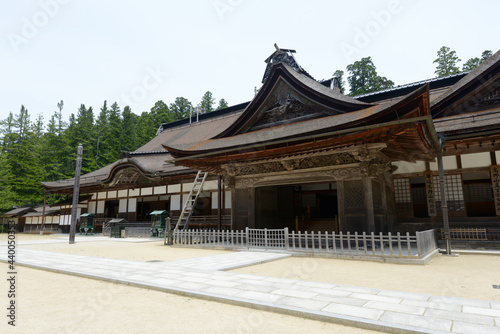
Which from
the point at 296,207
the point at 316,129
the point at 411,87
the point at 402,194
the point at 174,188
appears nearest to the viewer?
the point at 316,129

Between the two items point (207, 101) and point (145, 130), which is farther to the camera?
point (207, 101)

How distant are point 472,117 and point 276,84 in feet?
25.5

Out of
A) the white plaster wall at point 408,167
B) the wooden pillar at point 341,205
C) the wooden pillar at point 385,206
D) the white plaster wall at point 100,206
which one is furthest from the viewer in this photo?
the white plaster wall at point 100,206

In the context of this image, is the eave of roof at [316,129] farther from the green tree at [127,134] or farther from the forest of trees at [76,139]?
the green tree at [127,134]

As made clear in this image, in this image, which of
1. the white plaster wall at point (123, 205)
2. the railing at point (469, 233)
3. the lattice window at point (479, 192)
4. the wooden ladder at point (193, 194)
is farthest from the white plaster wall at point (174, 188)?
the lattice window at point (479, 192)

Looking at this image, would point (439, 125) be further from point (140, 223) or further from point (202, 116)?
point (202, 116)

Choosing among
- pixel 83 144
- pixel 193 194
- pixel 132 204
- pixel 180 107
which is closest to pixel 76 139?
pixel 83 144

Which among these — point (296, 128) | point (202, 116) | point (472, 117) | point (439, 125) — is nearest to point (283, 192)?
point (296, 128)

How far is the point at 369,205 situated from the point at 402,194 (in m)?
3.79

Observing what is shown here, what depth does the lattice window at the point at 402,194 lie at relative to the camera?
12836 mm

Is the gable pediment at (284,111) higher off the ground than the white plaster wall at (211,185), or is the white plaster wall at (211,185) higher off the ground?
the gable pediment at (284,111)

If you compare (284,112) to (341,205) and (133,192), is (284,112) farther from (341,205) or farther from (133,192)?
(133,192)

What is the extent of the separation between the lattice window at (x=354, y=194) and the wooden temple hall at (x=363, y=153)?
4 centimetres

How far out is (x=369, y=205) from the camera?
33.6 feet
